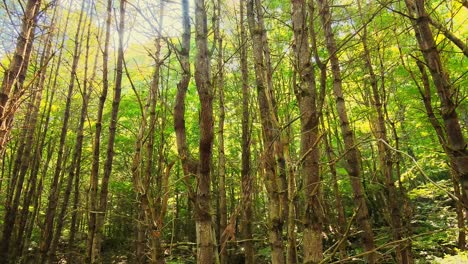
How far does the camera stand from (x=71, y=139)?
10.1 m

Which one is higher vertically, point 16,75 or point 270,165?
point 16,75

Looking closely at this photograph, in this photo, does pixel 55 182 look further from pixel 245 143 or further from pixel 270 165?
pixel 270 165

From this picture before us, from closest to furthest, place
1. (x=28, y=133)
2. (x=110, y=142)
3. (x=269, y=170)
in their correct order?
(x=269, y=170) < (x=110, y=142) < (x=28, y=133)

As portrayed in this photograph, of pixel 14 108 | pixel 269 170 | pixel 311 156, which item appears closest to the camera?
pixel 311 156

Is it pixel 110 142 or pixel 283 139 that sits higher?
pixel 110 142

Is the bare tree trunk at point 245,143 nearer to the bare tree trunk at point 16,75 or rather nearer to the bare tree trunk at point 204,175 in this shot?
the bare tree trunk at point 204,175

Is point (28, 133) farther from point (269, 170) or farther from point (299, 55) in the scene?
point (299, 55)

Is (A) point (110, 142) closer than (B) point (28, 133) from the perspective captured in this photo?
Yes

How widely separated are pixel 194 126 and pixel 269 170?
8528mm

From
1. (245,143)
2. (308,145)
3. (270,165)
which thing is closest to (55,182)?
(245,143)

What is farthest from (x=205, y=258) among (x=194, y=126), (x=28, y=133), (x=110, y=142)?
(x=194, y=126)

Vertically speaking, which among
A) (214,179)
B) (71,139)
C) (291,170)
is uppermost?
(71,139)

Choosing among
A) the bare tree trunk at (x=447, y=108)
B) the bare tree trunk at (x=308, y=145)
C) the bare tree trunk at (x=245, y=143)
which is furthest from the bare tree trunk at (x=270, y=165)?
the bare tree trunk at (x=447, y=108)

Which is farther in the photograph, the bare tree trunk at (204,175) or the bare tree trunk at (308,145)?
the bare tree trunk at (204,175)
